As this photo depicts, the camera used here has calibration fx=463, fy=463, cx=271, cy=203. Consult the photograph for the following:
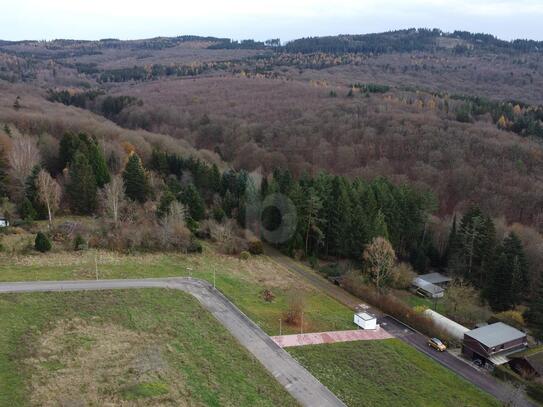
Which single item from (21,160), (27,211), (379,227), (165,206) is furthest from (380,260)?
(21,160)

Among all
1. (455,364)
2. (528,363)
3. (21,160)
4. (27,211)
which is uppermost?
(21,160)

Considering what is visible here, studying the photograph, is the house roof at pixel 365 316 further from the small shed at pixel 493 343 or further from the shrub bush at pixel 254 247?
the shrub bush at pixel 254 247

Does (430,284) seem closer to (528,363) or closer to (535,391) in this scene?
(528,363)

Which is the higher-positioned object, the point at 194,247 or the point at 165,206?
the point at 165,206

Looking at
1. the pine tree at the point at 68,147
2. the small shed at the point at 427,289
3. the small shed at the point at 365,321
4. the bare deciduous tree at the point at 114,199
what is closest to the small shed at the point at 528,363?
the small shed at the point at 365,321

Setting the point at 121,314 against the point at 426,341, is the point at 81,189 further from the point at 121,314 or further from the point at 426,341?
the point at 426,341

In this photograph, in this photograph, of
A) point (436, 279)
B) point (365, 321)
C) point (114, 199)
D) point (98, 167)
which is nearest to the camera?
point (365, 321)
